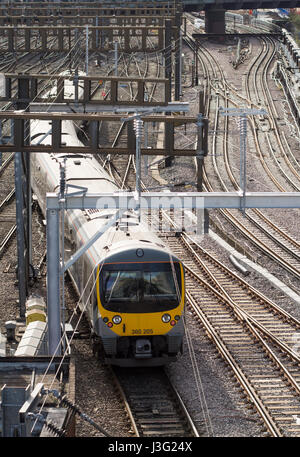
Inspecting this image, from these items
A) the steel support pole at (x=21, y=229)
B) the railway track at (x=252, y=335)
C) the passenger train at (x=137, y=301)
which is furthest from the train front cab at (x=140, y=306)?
the steel support pole at (x=21, y=229)

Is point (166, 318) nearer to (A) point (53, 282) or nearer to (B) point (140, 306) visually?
(B) point (140, 306)

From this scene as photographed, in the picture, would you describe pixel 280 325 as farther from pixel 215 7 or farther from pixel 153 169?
pixel 215 7

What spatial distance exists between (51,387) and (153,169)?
21505 mm

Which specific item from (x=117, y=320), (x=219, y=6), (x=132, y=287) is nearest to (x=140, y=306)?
(x=132, y=287)

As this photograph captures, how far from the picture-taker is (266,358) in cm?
1551

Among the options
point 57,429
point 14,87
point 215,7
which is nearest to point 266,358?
point 57,429

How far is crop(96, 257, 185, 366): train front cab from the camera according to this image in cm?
1412

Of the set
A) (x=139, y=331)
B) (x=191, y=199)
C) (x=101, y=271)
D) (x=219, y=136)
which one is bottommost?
(x=219, y=136)

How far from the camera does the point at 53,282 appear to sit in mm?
14164

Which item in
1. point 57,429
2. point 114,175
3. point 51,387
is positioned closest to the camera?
point 57,429

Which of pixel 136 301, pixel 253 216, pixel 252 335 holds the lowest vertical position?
pixel 253 216

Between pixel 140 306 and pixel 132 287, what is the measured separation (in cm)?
32

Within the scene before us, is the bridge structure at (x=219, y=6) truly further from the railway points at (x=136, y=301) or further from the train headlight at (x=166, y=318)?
the train headlight at (x=166, y=318)

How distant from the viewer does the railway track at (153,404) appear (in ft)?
41.4
